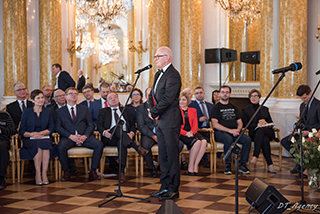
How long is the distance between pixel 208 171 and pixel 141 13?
5.08 metres

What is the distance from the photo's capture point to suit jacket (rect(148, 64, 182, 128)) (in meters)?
4.58

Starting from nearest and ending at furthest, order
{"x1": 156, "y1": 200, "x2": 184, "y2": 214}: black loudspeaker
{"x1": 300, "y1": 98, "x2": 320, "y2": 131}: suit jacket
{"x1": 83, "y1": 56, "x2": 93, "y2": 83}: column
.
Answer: {"x1": 156, "y1": 200, "x2": 184, "y2": 214}: black loudspeaker
{"x1": 300, "y1": 98, "x2": 320, "y2": 131}: suit jacket
{"x1": 83, "y1": 56, "x2": 93, "y2": 83}: column

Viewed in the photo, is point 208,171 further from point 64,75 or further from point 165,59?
point 64,75

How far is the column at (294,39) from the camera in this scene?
25.4 feet

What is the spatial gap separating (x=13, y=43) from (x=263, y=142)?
228 inches

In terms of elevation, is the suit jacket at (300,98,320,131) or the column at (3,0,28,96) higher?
the column at (3,0,28,96)

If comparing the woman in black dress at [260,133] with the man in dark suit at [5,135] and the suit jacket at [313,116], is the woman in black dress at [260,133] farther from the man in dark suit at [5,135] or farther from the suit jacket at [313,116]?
the man in dark suit at [5,135]

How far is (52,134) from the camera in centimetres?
593

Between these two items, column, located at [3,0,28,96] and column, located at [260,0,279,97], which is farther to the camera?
column, located at [3,0,28,96]

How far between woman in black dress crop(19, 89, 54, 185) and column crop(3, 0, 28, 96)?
301 cm

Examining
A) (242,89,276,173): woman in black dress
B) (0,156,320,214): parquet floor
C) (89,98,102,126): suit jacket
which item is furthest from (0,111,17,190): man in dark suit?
(242,89,276,173): woman in black dress

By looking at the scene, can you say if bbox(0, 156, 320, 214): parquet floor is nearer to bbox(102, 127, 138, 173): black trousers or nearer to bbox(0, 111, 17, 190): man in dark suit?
bbox(102, 127, 138, 173): black trousers

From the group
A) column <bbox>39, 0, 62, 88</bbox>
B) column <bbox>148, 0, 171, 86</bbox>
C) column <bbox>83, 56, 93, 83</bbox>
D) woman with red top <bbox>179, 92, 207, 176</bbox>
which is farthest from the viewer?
column <bbox>83, 56, 93, 83</bbox>

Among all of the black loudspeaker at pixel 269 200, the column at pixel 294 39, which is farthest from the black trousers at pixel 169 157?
the column at pixel 294 39
